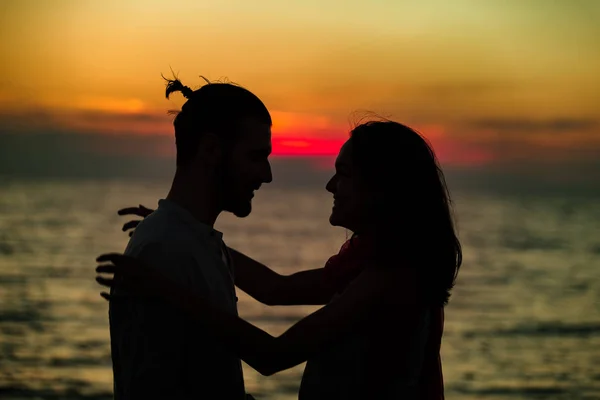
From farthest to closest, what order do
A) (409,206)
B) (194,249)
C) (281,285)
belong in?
(281,285) < (409,206) < (194,249)

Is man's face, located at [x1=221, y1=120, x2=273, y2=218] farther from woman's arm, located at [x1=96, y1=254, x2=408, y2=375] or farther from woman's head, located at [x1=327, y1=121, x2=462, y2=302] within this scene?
woman's arm, located at [x1=96, y1=254, x2=408, y2=375]

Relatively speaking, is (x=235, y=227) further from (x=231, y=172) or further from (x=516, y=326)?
(x=231, y=172)

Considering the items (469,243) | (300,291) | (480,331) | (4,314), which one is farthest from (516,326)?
(469,243)

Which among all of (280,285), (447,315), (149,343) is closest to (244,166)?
(149,343)

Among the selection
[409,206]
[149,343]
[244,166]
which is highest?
[244,166]

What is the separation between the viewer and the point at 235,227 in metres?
48.4

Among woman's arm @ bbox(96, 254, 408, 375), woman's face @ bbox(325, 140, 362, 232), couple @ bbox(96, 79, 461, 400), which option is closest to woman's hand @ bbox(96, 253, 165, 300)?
couple @ bbox(96, 79, 461, 400)

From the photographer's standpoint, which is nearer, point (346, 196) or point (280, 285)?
point (346, 196)

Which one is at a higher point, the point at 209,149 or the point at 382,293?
the point at 209,149

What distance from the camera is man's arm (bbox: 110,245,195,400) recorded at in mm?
3471

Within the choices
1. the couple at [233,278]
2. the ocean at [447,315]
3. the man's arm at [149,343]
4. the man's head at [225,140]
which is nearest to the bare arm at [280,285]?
the couple at [233,278]

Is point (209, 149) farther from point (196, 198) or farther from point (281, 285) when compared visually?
point (281, 285)

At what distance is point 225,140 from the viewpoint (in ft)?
12.8

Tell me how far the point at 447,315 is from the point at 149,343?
14895mm
